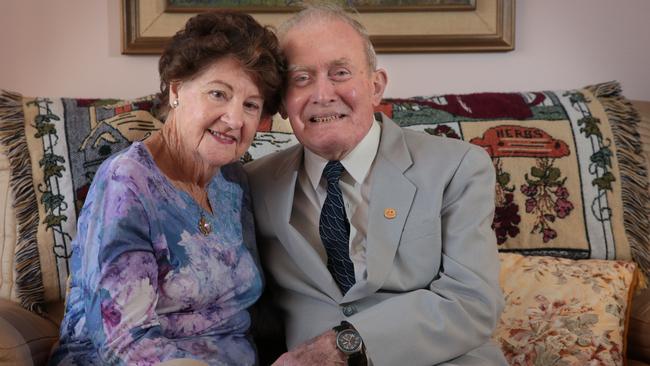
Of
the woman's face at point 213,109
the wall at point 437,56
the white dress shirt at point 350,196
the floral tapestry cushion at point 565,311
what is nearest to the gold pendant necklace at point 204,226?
the woman's face at point 213,109

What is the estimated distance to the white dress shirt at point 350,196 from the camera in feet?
5.91

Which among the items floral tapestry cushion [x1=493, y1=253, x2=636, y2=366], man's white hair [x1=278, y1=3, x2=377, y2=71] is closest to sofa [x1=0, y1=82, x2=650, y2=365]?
floral tapestry cushion [x1=493, y1=253, x2=636, y2=366]

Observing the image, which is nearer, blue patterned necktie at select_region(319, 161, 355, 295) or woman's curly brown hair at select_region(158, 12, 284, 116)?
woman's curly brown hair at select_region(158, 12, 284, 116)

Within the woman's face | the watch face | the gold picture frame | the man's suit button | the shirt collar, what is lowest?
the watch face

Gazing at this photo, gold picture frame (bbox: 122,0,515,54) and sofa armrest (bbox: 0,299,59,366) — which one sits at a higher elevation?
gold picture frame (bbox: 122,0,515,54)

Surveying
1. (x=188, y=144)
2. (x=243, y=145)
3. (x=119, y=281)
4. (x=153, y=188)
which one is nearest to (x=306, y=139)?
(x=243, y=145)

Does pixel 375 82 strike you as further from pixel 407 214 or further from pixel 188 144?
pixel 188 144

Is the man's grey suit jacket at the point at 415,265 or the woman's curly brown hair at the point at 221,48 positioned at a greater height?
the woman's curly brown hair at the point at 221,48

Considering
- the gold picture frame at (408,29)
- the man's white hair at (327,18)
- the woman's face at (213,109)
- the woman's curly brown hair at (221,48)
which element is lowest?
the woman's face at (213,109)

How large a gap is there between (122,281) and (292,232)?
Result: 0.48 m

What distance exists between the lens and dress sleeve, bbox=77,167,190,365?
1435mm

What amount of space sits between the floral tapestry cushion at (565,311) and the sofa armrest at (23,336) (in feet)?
3.72

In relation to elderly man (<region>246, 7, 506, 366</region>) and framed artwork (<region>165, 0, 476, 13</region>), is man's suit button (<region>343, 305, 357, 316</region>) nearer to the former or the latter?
elderly man (<region>246, 7, 506, 366</region>)

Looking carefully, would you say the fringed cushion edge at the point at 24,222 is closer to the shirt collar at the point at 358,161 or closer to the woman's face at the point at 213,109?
the woman's face at the point at 213,109
